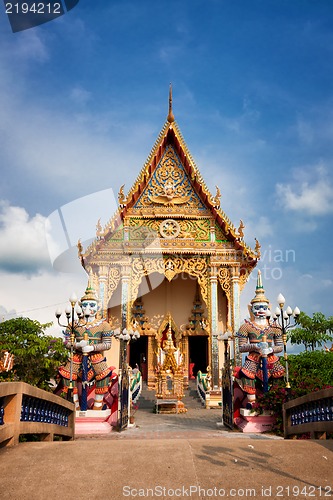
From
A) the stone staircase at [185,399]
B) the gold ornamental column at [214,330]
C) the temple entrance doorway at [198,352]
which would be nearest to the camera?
the gold ornamental column at [214,330]

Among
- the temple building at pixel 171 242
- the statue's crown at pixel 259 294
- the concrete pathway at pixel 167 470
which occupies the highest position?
the temple building at pixel 171 242

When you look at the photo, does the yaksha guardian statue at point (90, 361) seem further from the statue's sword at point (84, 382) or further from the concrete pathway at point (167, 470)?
the concrete pathway at point (167, 470)

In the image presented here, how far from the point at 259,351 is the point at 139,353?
9.25m

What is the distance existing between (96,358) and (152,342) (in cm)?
753

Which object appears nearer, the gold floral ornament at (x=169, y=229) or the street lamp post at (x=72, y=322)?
the street lamp post at (x=72, y=322)

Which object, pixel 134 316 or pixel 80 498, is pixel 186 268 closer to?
pixel 134 316

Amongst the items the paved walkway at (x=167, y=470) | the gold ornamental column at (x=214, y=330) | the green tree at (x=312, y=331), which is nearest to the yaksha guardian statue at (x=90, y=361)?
the paved walkway at (x=167, y=470)

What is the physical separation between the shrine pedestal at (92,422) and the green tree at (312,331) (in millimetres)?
17138

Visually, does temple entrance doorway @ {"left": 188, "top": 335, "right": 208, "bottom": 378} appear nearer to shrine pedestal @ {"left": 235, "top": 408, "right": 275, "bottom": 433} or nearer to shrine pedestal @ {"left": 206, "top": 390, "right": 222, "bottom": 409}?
shrine pedestal @ {"left": 206, "top": 390, "right": 222, "bottom": 409}

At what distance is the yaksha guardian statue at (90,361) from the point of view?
31.1ft

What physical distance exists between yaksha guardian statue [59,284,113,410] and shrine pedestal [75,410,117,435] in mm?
243

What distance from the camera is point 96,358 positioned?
32.0 feet

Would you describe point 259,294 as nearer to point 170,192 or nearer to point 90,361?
point 90,361

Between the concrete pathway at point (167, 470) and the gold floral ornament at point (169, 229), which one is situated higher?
the gold floral ornament at point (169, 229)
